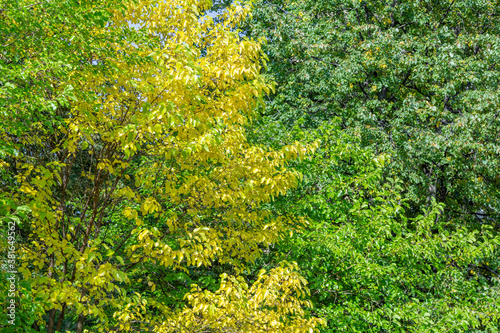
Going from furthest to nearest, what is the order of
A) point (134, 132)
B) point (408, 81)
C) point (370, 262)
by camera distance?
point (408, 81) → point (370, 262) → point (134, 132)

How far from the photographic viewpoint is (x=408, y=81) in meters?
12.6

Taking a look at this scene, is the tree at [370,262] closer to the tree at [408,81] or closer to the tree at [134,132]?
the tree at [134,132]

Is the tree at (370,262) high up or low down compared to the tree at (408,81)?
down

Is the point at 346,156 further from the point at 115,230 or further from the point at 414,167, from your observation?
the point at 115,230

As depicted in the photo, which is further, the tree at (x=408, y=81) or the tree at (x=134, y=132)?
the tree at (x=408, y=81)

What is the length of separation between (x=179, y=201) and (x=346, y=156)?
3963mm

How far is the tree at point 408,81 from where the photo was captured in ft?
32.0

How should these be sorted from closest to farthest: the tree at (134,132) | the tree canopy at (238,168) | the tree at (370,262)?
the tree at (134,132) < the tree canopy at (238,168) < the tree at (370,262)

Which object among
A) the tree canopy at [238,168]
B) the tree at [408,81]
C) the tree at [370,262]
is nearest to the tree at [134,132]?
the tree canopy at [238,168]

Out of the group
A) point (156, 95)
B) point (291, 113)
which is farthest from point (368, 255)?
point (291, 113)

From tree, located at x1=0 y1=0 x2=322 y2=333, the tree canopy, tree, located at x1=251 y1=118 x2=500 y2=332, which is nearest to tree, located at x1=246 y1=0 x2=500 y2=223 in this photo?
the tree canopy

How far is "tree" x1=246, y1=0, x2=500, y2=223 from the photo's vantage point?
9.75 m

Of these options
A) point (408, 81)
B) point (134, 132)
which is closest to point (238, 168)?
point (134, 132)

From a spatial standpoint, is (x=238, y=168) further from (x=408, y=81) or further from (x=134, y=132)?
(x=408, y=81)
